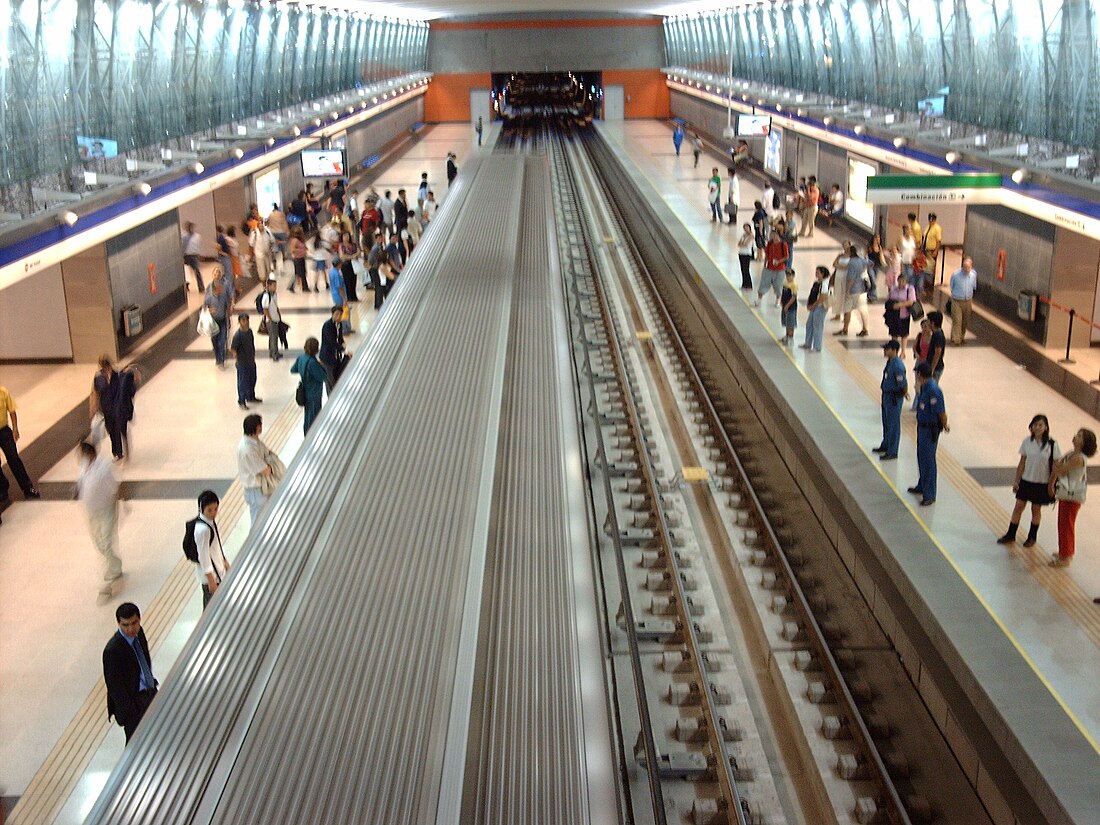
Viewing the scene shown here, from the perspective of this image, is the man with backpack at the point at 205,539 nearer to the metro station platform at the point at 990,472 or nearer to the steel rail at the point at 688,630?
the steel rail at the point at 688,630

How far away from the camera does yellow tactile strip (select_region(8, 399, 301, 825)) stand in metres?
5.29

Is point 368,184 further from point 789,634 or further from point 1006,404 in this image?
point 789,634

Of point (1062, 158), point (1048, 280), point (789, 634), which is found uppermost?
point (1062, 158)

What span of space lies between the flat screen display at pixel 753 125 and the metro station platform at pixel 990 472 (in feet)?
29.0

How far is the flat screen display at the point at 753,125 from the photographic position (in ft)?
83.6

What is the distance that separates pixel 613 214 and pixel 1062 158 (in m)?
15.3

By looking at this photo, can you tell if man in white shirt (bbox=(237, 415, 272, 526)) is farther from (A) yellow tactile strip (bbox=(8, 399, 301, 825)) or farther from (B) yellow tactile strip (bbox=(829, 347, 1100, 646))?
(B) yellow tactile strip (bbox=(829, 347, 1100, 646))

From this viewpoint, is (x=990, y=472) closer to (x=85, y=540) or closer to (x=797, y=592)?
(x=797, y=592)

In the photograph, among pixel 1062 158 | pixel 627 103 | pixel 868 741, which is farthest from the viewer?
pixel 627 103

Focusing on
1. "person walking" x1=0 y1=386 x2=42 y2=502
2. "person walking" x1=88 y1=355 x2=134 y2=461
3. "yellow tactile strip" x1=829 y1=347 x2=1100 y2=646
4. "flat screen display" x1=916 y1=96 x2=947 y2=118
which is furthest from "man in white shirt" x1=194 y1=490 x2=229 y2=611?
"flat screen display" x1=916 y1=96 x2=947 y2=118

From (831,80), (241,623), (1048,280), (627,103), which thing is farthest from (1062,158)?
(627,103)

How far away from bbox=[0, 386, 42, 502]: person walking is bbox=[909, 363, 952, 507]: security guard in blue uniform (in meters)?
7.11

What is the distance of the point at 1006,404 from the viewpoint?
11.0m

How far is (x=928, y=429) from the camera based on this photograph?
819 cm
